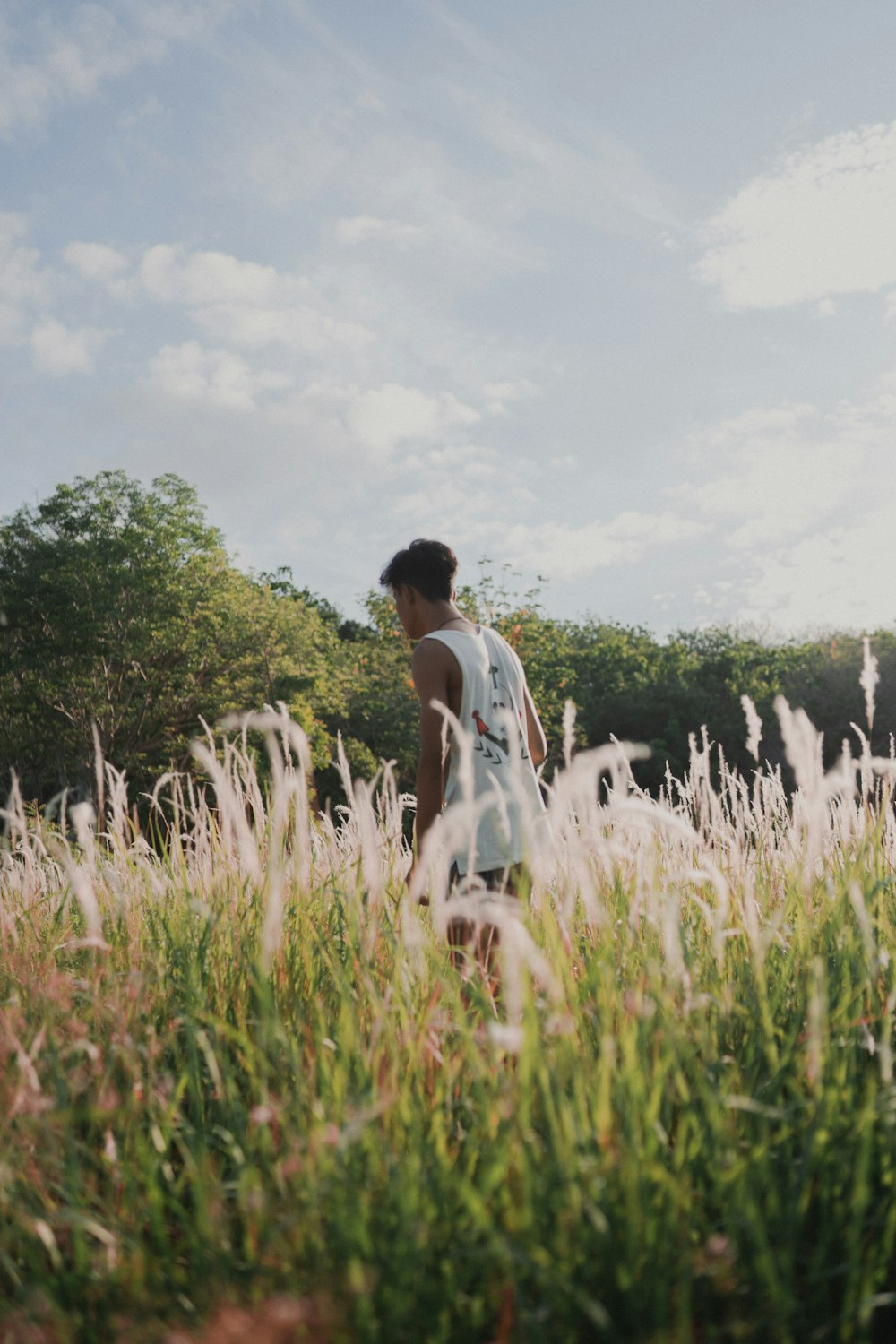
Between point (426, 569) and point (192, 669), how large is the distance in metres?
19.4

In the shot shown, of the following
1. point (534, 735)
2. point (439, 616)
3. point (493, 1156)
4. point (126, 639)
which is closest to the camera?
point (493, 1156)

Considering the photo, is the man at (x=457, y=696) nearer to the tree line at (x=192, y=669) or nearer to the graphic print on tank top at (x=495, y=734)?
the graphic print on tank top at (x=495, y=734)

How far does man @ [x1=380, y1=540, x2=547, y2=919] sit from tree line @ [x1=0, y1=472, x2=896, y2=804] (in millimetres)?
15080

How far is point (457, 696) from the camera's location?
11.2 ft

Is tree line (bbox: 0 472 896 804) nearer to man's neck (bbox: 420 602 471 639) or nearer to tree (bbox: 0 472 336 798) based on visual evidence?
tree (bbox: 0 472 336 798)

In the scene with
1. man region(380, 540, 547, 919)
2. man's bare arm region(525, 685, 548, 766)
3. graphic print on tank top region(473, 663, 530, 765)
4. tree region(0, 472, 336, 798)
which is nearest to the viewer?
man region(380, 540, 547, 919)

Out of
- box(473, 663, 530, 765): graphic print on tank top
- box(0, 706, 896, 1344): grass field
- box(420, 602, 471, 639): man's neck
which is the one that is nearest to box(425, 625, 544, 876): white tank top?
box(473, 663, 530, 765): graphic print on tank top

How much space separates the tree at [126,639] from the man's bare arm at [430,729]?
17.4 meters

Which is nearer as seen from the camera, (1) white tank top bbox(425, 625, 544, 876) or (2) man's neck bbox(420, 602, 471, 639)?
(1) white tank top bbox(425, 625, 544, 876)

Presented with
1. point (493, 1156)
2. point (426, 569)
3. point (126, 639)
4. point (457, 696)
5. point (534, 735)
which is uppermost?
point (126, 639)

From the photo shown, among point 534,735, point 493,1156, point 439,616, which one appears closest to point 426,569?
point 439,616

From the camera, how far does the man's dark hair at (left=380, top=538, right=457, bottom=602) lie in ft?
12.0

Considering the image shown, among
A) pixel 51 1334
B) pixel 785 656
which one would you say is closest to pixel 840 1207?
pixel 51 1334

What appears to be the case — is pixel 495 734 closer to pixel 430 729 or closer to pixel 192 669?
pixel 430 729
